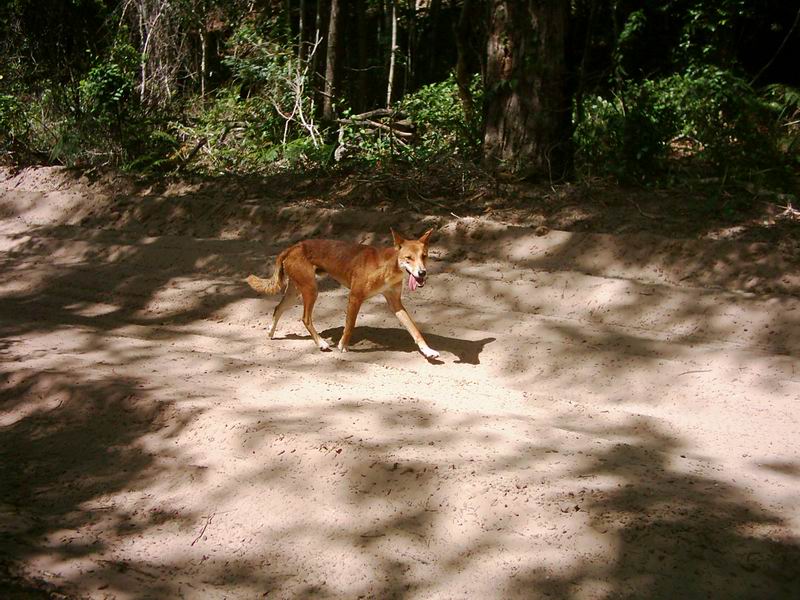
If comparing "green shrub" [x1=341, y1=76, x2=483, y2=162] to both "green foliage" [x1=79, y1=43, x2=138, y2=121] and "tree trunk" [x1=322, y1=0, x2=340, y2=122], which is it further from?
"green foliage" [x1=79, y1=43, x2=138, y2=121]

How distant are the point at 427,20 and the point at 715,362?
809 inches

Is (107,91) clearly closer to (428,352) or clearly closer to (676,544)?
(428,352)

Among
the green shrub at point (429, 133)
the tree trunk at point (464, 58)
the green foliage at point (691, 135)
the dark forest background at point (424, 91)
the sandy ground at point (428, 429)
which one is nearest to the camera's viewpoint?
the sandy ground at point (428, 429)

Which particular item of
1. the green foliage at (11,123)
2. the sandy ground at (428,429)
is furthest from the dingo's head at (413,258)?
the green foliage at (11,123)

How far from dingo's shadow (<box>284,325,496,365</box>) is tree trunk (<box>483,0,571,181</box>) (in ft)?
17.5

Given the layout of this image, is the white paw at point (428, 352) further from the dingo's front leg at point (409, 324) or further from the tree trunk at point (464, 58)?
the tree trunk at point (464, 58)

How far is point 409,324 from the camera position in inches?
353

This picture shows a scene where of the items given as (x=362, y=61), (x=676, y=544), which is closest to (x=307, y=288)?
(x=676, y=544)

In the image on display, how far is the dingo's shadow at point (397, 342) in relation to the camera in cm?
915

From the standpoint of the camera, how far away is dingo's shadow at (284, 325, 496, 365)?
9148mm

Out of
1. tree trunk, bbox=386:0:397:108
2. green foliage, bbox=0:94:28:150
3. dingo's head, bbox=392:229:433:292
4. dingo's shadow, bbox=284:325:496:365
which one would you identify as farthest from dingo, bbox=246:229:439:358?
tree trunk, bbox=386:0:397:108

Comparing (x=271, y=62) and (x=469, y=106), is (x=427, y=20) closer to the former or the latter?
(x=271, y=62)

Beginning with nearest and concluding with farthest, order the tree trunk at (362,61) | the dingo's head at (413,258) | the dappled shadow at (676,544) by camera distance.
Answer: the dappled shadow at (676,544) → the dingo's head at (413,258) → the tree trunk at (362,61)

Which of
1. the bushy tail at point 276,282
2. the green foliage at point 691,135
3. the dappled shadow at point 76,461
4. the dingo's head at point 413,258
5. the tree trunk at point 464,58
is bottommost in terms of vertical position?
the dappled shadow at point 76,461
